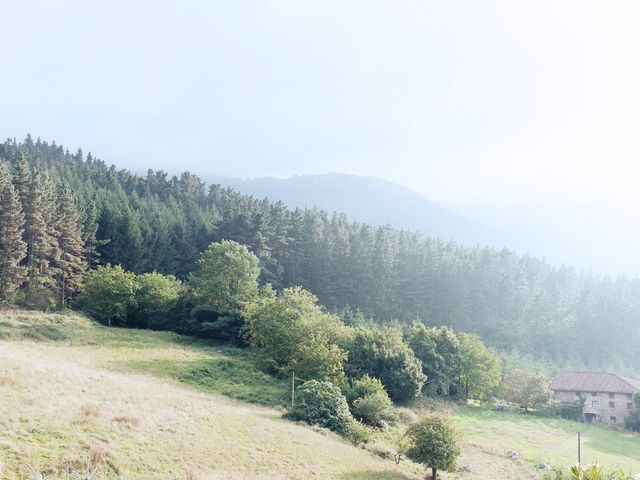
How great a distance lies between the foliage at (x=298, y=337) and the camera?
144 ft

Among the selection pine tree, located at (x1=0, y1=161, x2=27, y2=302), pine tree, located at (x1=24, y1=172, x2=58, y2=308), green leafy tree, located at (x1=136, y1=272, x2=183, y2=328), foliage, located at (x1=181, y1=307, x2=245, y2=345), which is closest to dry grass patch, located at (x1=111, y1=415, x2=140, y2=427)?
foliage, located at (x1=181, y1=307, x2=245, y2=345)

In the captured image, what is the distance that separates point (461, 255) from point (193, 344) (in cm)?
7980

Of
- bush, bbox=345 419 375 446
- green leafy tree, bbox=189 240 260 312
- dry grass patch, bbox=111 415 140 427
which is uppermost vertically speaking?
green leafy tree, bbox=189 240 260 312

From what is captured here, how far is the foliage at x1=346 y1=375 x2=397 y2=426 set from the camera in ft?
128

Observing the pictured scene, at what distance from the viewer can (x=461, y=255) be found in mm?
117500

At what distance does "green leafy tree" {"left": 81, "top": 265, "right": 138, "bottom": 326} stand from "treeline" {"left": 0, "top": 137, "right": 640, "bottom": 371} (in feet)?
46.1

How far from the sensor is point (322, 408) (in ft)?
114

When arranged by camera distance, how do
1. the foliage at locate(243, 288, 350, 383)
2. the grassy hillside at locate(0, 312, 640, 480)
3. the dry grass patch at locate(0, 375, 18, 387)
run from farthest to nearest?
the foliage at locate(243, 288, 350, 383), the dry grass patch at locate(0, 375, 18, 387), the grassy hillside at locate(0, 312, 640, 480)

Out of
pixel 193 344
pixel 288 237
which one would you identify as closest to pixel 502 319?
pixel 288 237

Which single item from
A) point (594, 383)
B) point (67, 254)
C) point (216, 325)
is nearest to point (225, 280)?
point (216, 325)

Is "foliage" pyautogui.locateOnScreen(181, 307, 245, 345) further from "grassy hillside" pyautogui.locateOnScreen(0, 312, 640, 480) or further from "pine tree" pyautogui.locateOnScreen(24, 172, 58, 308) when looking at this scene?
"pine tree" pyautogui.locateOnScreen(24, 172, 58, 308)

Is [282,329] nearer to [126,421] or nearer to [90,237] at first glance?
[126,421]

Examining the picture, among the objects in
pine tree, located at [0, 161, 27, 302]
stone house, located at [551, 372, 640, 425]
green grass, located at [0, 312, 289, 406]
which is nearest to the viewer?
green grass, located at [0, 312, 289, 406]

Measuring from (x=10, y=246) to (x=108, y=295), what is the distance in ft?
39.1
